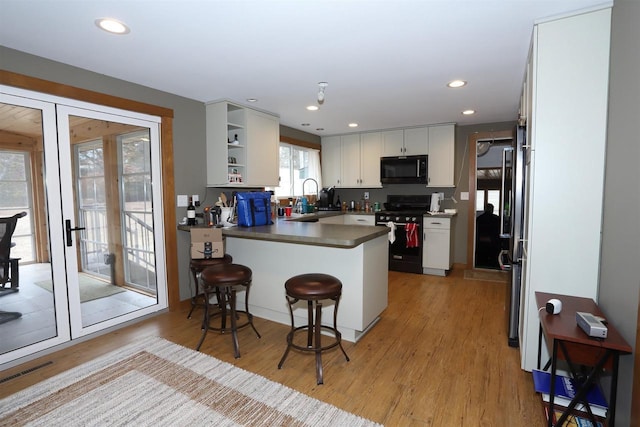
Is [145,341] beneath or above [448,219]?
beneath

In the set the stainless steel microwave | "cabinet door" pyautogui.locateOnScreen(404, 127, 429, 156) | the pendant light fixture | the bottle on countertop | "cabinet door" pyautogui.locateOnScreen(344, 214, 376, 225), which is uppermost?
the pendant light fixture

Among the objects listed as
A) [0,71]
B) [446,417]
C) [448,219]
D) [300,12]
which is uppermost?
[300,12]

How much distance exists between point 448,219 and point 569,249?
288cm

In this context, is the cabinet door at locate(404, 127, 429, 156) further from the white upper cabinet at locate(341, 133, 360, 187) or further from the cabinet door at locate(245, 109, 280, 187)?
the cabinet door at locate(245, 109, 280, 187)

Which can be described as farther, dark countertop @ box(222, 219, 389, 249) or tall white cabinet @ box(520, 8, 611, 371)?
dark countertop @ box(222, 219, 389, 249)

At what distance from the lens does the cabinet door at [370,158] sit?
559 cm

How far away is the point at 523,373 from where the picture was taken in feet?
7.53

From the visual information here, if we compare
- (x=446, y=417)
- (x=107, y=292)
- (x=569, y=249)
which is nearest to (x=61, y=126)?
(x=107, y=292)

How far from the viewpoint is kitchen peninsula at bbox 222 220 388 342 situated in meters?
2.70

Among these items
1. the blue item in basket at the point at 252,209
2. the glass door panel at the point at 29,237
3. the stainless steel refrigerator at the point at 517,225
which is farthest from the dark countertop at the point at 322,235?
the glass door panel at the point at 29,237

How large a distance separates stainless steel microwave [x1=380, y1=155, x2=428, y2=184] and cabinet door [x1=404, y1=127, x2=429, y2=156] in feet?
0.35

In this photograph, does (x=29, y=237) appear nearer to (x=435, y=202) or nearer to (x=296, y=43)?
(x=296, y=43)

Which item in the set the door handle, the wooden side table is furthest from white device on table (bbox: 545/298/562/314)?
the door handle

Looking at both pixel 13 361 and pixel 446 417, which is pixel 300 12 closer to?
pixel 446 417
